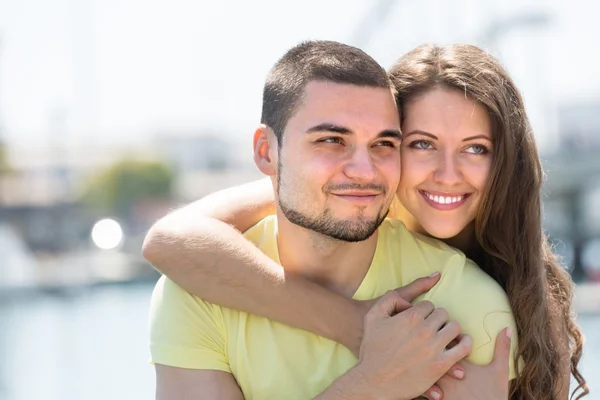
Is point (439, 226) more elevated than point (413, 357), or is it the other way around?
point (439, 226)

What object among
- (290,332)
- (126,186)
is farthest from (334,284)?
(126,186)

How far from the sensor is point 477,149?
3027 millimetres

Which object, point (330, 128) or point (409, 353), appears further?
point (330, 128)

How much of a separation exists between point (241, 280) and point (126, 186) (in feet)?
192

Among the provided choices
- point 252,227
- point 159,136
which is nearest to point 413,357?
point 252,227

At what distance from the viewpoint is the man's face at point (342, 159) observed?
8.95 feet

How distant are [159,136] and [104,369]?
246 feet

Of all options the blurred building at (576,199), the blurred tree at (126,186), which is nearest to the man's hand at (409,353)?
the blurred building at (576,199)

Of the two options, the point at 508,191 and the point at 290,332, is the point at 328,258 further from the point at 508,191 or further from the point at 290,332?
the point at 508,191

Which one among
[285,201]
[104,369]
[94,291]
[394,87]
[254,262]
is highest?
[394,87]

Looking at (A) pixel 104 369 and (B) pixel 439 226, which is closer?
(B) pixel 439 226

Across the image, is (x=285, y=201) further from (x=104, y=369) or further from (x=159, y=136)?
(x=159, y=136)

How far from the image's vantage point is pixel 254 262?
9.59 ft

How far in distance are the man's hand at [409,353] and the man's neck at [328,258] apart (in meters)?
0.34
